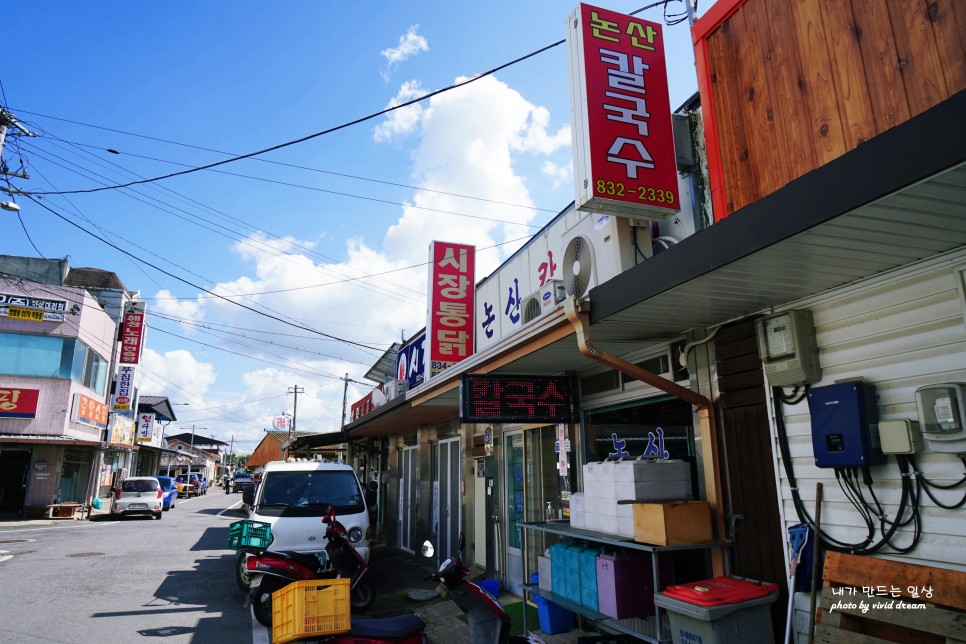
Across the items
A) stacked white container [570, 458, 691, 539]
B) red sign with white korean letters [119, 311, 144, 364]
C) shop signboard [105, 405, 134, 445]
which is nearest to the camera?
stacked white container [570, 458, 691, 539]

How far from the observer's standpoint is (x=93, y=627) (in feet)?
23.2

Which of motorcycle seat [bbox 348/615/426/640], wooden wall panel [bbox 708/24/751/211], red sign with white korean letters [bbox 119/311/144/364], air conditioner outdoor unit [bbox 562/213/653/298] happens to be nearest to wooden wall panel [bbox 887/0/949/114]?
wooden wall panel [bbox 708/24/751/211]

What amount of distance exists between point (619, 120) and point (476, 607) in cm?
476

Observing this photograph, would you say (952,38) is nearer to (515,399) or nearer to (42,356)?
(515,399)

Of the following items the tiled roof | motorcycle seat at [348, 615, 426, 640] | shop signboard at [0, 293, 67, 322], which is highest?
the tiled roof

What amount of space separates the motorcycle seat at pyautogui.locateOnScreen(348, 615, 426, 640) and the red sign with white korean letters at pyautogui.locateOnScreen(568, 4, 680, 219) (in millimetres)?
4059

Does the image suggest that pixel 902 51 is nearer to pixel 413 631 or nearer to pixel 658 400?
pixel 658 400

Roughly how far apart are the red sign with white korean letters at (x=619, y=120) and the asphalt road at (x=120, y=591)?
6.27 m

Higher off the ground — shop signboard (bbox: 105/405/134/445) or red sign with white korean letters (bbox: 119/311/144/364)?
red sign with white korean letters (bbox: 119/311/144/364)

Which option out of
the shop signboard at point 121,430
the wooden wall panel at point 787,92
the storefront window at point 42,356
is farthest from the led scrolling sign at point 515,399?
the shop signboard at point 121,430

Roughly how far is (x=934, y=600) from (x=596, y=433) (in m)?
4.06

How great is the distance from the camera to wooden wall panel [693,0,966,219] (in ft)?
12.6

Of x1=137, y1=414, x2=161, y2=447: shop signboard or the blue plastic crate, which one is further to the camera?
x1=137, y1=414, x2=161, y2=447: shop signboard

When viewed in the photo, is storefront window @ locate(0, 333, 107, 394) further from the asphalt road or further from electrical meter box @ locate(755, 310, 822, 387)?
electrical meter box @ locate(755, 310, 822, 387)
